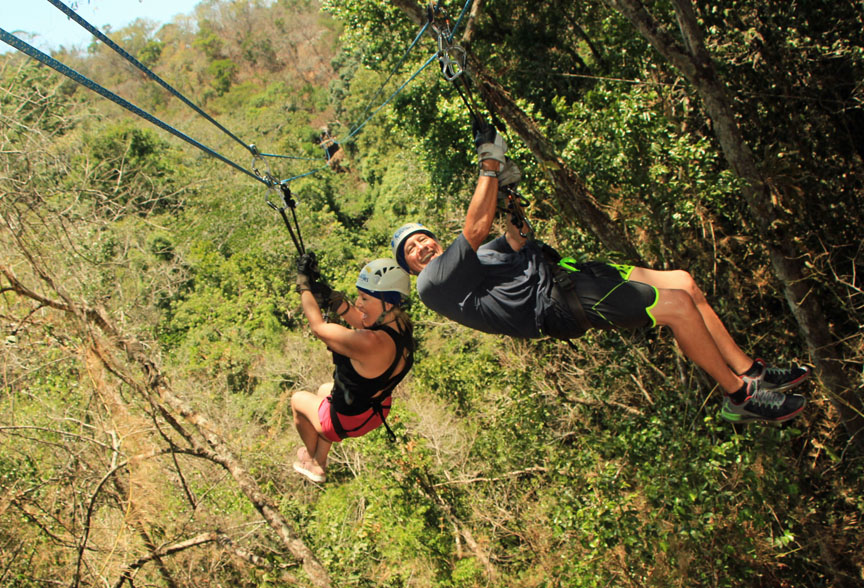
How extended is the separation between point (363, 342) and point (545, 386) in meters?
4.38

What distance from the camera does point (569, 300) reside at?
2.96 metres

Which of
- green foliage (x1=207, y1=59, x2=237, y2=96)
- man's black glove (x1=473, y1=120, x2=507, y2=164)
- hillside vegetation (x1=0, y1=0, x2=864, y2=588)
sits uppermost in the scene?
green foliage (x1=207, y1=59, x2=237, y2=96)

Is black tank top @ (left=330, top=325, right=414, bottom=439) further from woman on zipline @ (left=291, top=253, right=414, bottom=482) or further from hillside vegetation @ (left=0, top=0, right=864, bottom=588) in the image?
hillside vegetation @ (left=0, top=0, right=864, bottom=588)

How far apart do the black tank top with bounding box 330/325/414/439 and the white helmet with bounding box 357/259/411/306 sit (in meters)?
0.17

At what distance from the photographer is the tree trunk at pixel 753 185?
420 cm

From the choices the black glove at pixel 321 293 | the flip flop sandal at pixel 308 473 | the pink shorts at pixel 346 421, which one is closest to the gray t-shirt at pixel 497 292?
the black glove at pixel 321 293

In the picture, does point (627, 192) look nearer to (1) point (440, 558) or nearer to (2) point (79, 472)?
(1) point (440, 558)

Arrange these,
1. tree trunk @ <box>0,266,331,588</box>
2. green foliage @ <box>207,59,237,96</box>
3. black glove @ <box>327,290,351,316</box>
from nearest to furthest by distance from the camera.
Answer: black glove @ <box>327,290,351,316</box>, tree trunk @ <box>0,266,331,588</box>, green foliage @ <box>207,59,237,96</box>

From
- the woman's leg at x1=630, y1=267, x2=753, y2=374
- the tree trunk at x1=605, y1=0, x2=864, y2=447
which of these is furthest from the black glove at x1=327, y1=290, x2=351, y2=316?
the tree trunk at x1=605, y1=0, x2=864, y2=447

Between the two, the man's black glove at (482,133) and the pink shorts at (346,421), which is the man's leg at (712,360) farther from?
the pink shorts at (346,421)

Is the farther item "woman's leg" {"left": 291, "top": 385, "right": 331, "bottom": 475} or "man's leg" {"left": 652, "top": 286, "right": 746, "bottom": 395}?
"woman's leg" {"left": 291, "top": 385, "right": 331, "bottom": 475}

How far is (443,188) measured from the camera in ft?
35.3

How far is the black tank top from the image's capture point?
3406mm

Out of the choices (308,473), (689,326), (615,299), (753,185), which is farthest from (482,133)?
(753,185)
